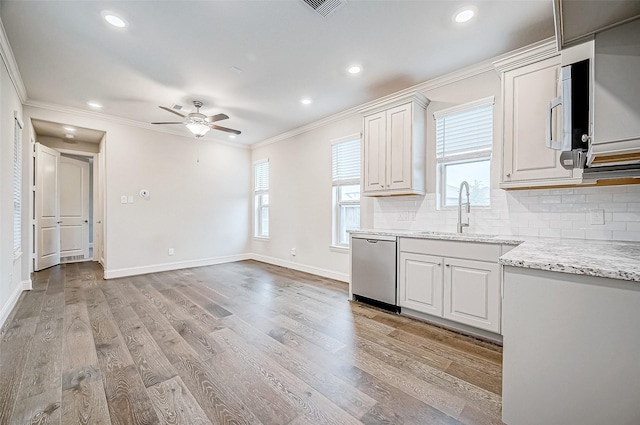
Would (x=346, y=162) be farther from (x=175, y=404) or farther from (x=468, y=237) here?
(x=175, y=404)

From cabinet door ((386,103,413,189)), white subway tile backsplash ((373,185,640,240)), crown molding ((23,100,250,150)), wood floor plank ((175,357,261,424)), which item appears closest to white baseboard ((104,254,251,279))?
crown molding ((23,100,250,150))

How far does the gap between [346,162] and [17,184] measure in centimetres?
454

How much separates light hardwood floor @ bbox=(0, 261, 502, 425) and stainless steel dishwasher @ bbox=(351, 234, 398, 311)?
0.58 ft

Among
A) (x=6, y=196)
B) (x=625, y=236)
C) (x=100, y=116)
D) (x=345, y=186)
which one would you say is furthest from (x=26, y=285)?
(x=625, y=236)

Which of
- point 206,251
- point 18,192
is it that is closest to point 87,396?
point 18,192

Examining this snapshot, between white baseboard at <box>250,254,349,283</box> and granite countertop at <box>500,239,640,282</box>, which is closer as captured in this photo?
granite countertop at <box>500,239,640,282</box>

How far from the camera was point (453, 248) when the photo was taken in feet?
8.70

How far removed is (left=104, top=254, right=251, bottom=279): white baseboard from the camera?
4741mm

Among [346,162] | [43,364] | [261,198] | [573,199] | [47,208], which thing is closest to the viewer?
[43,364]

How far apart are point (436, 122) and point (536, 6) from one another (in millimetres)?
1348

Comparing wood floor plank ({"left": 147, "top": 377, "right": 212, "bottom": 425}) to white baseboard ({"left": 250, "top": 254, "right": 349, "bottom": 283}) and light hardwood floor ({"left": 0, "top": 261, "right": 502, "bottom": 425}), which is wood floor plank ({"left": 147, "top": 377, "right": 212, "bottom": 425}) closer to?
light hardwood floor ({"left": 0, "top": 261, "right": 502, "bottom": 425})

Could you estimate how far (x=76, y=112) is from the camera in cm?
446

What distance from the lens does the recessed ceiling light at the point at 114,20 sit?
232cm

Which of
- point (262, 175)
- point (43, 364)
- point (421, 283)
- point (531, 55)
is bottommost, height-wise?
point (43, 364)
